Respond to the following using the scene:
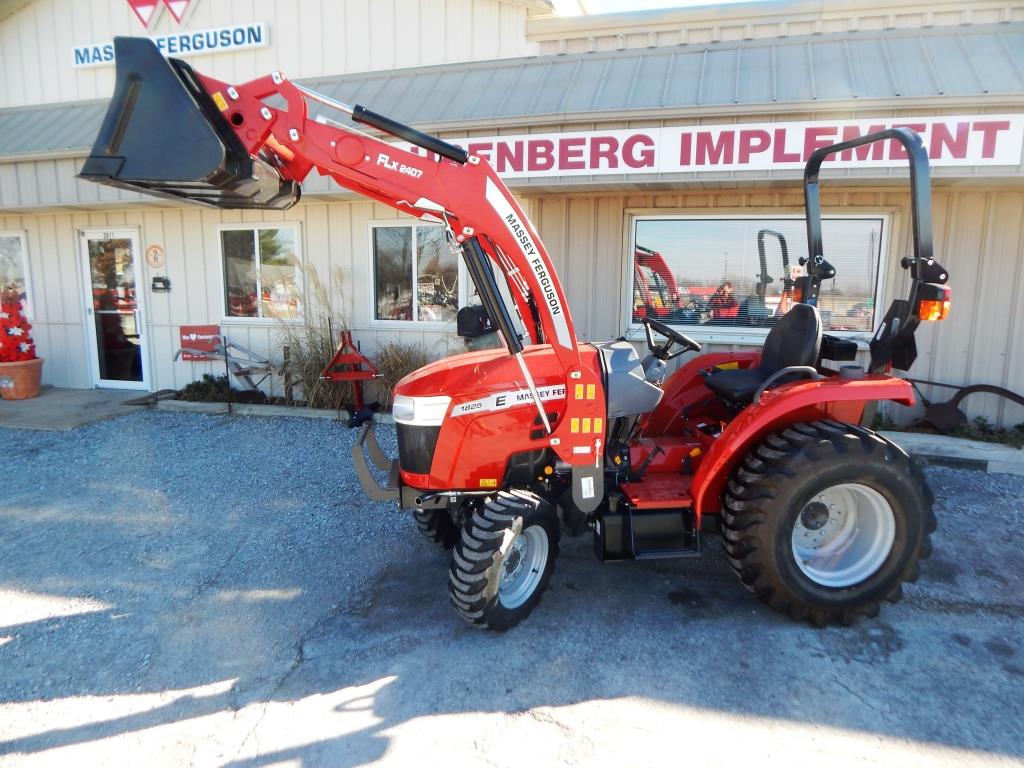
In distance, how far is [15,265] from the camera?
8844 mm

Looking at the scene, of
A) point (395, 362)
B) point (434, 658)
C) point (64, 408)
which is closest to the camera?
point (434, 658)

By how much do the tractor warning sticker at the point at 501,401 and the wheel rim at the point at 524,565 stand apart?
62cm

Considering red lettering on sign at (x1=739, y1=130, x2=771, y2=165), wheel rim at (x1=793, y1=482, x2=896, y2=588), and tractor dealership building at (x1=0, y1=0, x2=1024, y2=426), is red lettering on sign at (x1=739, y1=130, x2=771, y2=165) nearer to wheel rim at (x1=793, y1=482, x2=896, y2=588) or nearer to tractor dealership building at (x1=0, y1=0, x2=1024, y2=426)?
tractor dealership building at (x1=0, y1=0, x2=1024, y2=426)

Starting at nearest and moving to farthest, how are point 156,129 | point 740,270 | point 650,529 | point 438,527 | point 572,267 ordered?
point 156,129 < point 650,529 < point 438,527 < point 740,270 < point 572,267

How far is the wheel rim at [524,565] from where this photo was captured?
10.1 feet

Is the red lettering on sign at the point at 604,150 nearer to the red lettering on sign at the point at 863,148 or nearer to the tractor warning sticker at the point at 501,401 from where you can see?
the red lettering on sign at the point at 863,148

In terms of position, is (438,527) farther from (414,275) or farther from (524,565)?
(414,275)

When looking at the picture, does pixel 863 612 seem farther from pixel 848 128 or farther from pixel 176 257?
pixel 176 257

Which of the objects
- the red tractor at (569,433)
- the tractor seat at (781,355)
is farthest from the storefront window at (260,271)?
the tractor seat at (781,355)

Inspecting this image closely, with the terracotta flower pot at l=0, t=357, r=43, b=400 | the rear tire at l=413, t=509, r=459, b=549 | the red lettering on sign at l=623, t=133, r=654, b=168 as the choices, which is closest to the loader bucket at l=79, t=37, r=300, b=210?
the rear tire at l=413, t=509, r=459, b=549

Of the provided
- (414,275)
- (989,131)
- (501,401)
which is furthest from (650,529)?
(414,275)

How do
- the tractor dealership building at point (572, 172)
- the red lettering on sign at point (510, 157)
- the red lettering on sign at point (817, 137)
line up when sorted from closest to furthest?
the red lettering on sign at point (817, 137)
the tractor dealership building at point (572, 172)
the red lettering on sign at point (510, 157)

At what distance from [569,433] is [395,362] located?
441 centimetres

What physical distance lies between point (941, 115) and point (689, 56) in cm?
240
